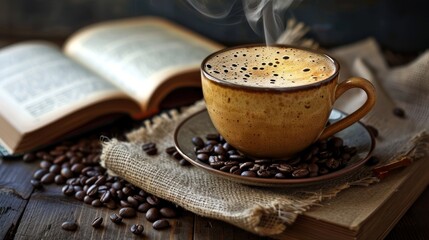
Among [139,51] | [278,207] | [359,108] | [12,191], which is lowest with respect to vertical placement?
[12,191]

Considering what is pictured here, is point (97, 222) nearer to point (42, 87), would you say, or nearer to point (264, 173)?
point (264, 173)

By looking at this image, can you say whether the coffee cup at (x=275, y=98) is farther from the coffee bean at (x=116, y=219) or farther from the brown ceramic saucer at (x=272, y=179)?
the coffee bean at (x=116, y=219)

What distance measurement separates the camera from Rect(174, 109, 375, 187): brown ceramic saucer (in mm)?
1175

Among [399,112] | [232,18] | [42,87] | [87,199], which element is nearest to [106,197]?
[87,199]

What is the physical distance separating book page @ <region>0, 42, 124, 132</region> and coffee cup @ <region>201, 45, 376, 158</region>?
482mm

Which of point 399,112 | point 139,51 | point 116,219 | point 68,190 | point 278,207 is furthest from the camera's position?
point 139,51

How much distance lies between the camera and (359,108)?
1271mm

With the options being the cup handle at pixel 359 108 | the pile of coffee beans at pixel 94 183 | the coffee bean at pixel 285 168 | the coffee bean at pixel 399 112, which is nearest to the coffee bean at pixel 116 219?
the pile of coffee beans at pixel 94 183

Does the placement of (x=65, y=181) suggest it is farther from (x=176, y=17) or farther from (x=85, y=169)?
(x=176, y=17)

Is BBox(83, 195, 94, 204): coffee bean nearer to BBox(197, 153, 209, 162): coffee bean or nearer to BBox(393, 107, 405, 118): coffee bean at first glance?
BBox(197, 153, 209, 162): coffee bean

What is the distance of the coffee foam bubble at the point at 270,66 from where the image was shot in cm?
125

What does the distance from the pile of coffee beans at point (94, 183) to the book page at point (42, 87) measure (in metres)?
0.10

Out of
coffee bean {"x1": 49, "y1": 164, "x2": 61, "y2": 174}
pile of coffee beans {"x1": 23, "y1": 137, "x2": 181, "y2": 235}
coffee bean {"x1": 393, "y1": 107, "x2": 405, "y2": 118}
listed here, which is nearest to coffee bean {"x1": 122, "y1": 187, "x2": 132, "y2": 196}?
pile of coffee beans {"x1": 23, "y1": 137, "x2": 181, "y2": 235}

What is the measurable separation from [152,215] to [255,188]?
0.70 feet
